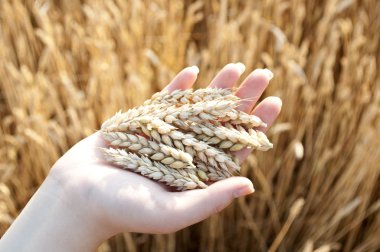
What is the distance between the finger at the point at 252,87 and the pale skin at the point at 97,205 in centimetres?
26

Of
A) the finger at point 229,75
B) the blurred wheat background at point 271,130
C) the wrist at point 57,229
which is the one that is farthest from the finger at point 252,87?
the wrist at point 57,229

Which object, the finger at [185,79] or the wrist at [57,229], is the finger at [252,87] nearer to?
the finger at [185,79]

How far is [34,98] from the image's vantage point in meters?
1.41

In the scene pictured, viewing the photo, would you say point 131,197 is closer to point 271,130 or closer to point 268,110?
point 268,110

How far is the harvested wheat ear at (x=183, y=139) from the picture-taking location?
3.29 ft

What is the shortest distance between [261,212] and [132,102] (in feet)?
1.37

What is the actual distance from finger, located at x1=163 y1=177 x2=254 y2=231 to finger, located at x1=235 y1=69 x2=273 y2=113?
0.77 feet

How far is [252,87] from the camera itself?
3.74ft

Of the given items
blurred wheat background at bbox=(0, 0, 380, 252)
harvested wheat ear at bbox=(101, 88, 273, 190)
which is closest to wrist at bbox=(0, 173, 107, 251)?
harvested wheat ear at bbox=(101, 88, 273, 190)

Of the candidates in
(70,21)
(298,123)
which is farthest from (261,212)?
(70,21)

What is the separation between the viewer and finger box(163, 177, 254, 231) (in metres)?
0.92

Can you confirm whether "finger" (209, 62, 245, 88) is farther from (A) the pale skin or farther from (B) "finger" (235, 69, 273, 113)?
(A) the pale skin

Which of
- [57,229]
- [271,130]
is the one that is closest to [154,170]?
[57,229]

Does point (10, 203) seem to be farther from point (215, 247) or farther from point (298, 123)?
point (298, 123)
